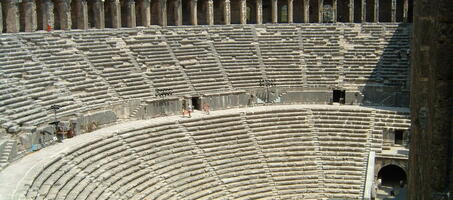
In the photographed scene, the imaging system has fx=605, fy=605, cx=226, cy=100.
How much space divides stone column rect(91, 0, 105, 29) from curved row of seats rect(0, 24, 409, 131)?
1130 mm

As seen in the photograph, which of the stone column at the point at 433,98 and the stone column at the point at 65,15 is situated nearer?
the stone column at the point at 433,98

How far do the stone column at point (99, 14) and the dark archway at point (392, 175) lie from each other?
60.9ft

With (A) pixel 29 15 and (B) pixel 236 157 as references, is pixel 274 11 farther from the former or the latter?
(A) pixel 29 15

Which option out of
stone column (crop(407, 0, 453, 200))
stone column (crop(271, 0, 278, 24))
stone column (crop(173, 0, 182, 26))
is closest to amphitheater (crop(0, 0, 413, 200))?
stone column (crop(173, 0, 182, 26))

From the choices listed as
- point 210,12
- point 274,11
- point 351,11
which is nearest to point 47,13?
point 210,12

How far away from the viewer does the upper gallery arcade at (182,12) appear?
3481cm

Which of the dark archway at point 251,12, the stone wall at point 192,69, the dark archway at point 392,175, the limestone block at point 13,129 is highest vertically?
the dark archway at point 251,12

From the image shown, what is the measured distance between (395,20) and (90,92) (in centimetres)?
2231

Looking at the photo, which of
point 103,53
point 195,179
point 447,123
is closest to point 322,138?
point 195,179

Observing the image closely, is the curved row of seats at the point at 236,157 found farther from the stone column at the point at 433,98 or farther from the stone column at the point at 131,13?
the stone column at the point at 433,98

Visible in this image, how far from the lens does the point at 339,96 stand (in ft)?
115

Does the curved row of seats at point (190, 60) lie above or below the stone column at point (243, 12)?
below

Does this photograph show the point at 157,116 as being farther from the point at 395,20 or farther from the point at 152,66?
the point at 395,20

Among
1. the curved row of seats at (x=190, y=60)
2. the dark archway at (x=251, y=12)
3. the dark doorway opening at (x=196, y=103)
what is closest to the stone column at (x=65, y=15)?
the curved row of seats at (x=190, y=60)
